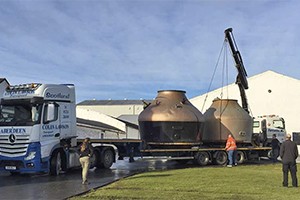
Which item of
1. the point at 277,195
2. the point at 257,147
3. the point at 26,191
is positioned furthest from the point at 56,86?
the point at 257,147

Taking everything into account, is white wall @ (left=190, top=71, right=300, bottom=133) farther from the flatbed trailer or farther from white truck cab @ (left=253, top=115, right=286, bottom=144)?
the flatbed trailer

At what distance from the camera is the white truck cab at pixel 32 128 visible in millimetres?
14742

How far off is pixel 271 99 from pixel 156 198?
104 ft

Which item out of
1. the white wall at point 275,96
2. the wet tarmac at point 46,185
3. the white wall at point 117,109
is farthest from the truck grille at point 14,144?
the white wall at point 117,109

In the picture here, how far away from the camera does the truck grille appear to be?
1473cm

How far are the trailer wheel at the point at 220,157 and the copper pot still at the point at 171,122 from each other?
1.41 m

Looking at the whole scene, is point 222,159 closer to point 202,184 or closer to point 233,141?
point 233,141

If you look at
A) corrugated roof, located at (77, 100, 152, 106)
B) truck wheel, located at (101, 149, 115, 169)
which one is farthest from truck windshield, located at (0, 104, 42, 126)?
corrugated roof, located at (77, 100, 152, 106)

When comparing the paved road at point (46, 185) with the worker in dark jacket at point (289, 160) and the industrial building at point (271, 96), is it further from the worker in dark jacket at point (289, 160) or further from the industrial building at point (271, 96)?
the industrial building at point (271, 96)

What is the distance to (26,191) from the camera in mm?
11875

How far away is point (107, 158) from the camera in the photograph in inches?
747

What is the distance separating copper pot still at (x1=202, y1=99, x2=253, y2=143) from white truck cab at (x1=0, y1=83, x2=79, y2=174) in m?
9.52

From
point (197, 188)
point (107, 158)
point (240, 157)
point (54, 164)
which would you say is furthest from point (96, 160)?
point (240, 157)

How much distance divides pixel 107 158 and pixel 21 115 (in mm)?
5228
